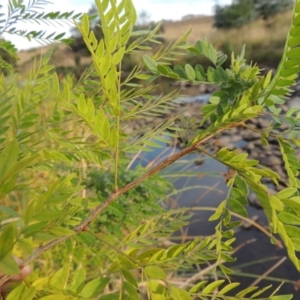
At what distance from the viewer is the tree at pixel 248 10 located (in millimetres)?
11609

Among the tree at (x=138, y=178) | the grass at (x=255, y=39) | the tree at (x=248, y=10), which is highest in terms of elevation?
the tree at (x=138, y=178)

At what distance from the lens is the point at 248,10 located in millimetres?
11648

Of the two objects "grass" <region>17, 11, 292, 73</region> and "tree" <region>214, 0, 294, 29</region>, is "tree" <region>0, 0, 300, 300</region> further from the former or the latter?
"tree" <region>214, 0, 294, 29</region>

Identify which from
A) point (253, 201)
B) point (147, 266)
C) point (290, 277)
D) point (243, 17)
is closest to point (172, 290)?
point (147, 266)

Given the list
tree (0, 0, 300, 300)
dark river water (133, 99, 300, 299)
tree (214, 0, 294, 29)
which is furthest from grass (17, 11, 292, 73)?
tree (0, 0, 300, 300)

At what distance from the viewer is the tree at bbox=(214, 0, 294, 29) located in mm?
11609

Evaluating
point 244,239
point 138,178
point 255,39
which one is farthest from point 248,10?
point 138,178

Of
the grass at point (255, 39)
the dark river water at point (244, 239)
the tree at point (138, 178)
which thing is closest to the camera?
the tree at point (138, 178)

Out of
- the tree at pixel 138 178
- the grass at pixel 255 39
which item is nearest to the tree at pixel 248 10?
the grass at pixel 255 39

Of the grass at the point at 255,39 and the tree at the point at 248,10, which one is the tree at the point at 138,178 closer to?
the grass at the point at 255,39

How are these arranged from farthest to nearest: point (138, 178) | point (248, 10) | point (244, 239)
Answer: point (248, 10) → point (244, 239) → point (138, 178)

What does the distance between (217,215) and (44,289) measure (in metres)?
0.11

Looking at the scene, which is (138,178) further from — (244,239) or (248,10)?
(248,10)

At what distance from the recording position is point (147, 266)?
9.9 inches
